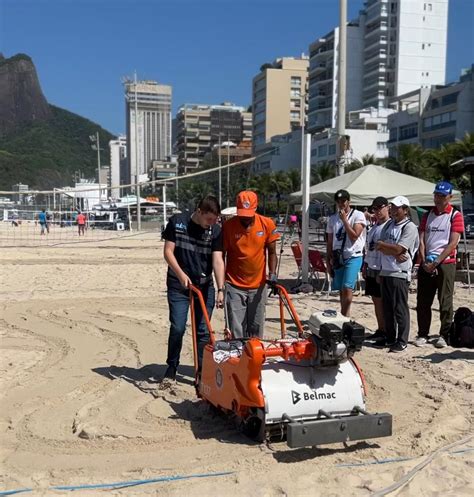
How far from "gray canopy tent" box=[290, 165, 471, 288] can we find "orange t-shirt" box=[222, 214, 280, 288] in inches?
250

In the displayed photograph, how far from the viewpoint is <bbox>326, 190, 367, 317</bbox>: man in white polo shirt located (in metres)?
7.41

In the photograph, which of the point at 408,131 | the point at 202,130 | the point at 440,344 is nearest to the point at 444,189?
the point at 440,344

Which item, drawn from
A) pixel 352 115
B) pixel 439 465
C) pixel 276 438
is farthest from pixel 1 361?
pixel 352 115

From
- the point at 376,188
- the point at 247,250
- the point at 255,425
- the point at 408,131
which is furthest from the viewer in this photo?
the point at 408,131

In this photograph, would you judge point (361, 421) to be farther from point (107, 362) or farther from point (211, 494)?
point (107, 362)

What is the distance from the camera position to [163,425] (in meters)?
4.54

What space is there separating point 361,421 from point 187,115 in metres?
165

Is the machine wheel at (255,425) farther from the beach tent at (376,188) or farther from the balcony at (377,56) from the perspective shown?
the balcony at (377,56)

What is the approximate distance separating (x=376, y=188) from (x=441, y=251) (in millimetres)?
4639

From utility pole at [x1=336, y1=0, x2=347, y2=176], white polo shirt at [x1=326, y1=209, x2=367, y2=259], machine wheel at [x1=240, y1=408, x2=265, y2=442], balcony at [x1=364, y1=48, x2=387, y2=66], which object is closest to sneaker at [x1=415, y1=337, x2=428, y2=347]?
white polo shirt at [x1=326, y1=209, x2=367, y2=259]

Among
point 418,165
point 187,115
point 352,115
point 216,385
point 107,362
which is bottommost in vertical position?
point 107,362

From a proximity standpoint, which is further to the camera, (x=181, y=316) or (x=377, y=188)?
(x=377, y=188)

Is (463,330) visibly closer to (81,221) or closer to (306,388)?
(306,388)

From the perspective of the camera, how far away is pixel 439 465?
12.6ft
